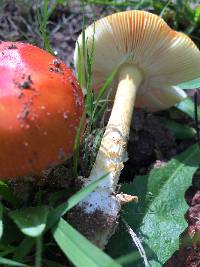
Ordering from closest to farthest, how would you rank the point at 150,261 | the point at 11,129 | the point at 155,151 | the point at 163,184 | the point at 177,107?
1. the point at 11,129
2. the point at 150,261
3. the point at 163,184
4. the point at 155,151
5. the point at 177,107

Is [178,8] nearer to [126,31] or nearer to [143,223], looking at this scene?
[126,31]

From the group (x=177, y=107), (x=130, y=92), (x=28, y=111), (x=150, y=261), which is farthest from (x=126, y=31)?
(x=150, y=261)

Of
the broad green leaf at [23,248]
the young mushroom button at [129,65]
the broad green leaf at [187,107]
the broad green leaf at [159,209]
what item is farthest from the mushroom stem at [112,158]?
the broad green leaf at [187,107]

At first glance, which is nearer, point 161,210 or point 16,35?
point 161,210

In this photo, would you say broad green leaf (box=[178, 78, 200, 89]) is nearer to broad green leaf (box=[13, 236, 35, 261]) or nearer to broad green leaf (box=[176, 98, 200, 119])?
broad green leaf (box=[176, 98, 200, 119])

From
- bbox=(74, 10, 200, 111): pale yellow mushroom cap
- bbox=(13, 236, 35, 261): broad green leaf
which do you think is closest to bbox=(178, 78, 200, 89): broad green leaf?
bbox=(74, 10, 200, 111): pale yellow mushroom cap

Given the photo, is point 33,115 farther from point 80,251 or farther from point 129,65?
point 129,65

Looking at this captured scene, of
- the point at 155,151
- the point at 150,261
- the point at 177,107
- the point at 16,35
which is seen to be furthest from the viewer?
the point at 16,35
